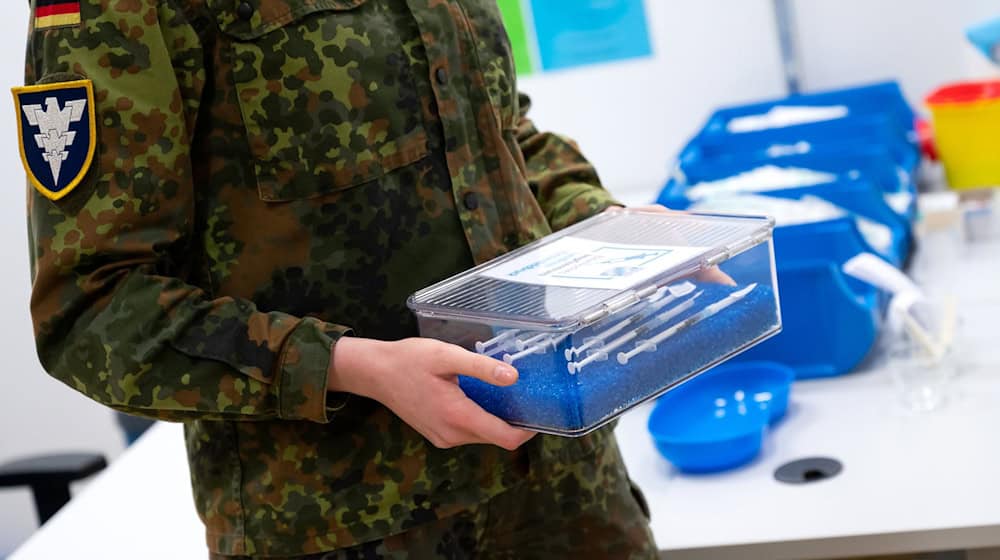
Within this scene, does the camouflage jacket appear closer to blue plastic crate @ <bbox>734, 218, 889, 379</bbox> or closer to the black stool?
blue plastic crate @ <bbox>734, 218, 889, 379</bbox>

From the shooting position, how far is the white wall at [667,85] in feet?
8.20

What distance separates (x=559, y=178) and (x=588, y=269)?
26cm

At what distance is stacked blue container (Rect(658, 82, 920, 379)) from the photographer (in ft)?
A: 5.61

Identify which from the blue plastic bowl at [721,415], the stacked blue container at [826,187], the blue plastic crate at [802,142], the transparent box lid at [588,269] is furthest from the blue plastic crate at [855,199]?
the transparent box lid at [588,269]

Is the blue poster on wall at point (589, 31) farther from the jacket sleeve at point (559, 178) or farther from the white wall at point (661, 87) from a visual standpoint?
the jacket sleeve at point (559, 178)

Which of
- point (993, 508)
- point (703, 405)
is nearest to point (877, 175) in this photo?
point (703, 405)

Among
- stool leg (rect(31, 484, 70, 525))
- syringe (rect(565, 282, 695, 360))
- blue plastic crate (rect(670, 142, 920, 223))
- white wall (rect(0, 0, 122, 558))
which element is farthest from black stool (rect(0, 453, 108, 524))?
syringe (rect(565, 282, 695, 360))

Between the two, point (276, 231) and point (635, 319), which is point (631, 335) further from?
point (276, 231)

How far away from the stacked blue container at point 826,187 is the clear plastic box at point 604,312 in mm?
604

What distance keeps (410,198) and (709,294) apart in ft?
0.91

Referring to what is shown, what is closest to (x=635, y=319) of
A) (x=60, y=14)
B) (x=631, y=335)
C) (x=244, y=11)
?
(x=631, y=335)

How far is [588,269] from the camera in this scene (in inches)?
39.7

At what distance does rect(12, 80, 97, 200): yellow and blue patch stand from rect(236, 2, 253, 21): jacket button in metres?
0.13

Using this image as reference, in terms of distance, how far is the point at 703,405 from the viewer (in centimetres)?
169
